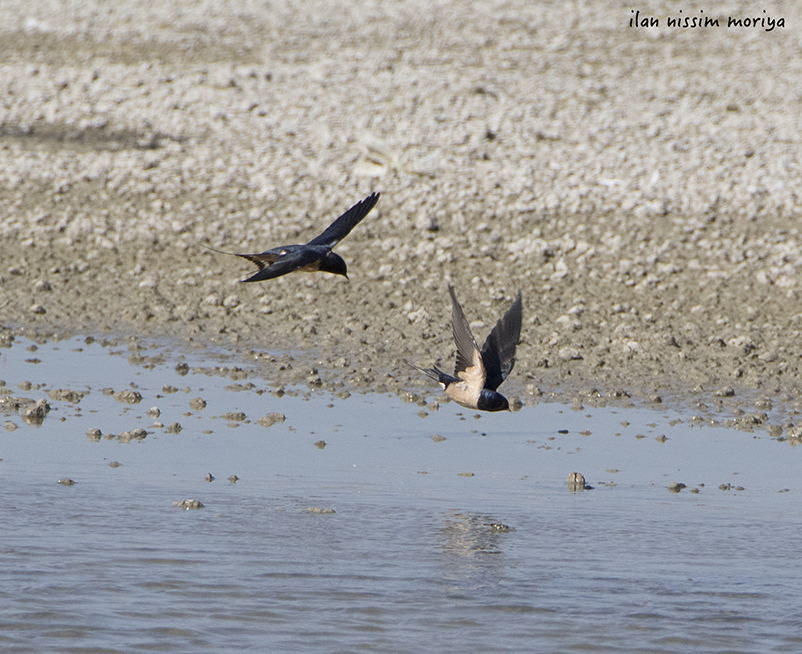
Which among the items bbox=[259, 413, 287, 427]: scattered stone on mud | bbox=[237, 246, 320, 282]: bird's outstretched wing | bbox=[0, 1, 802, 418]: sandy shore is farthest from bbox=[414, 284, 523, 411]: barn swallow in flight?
bbox=[0, 1, 802, 418]: sandy shore

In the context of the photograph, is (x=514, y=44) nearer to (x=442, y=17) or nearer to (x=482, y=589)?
(x=442, y=17)

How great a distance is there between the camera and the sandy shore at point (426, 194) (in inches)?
386

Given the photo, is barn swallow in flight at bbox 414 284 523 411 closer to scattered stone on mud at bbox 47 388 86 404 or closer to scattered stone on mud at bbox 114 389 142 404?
scattered stone on mud at bbox 114 389 142 404

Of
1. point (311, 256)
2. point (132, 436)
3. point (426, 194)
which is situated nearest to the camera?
point (311, 256)

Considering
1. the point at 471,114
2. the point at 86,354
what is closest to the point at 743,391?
the point at 86,354

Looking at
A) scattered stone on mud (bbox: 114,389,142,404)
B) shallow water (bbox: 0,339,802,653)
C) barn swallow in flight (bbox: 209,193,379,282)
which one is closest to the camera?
shallow water (bbox: 0,339,802,653)

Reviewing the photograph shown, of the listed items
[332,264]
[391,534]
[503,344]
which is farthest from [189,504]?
[503,344]

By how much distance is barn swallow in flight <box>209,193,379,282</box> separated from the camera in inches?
268

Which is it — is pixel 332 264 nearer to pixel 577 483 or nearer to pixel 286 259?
pixel 286 259

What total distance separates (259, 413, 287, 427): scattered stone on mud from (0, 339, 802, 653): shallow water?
0.06 meters

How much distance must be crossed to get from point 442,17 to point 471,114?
4.99m

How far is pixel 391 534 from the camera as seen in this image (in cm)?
609

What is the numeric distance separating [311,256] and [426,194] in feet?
16.6

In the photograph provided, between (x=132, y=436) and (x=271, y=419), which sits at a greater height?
(x=271, y=419)
